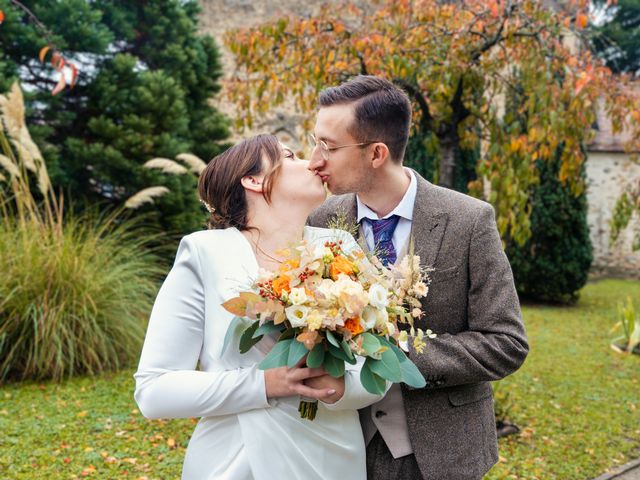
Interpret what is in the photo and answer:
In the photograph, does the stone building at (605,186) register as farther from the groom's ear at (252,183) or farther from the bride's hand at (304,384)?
the bride's hand at (304,384)

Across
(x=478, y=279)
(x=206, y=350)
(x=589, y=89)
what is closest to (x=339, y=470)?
(x=206, y=350)

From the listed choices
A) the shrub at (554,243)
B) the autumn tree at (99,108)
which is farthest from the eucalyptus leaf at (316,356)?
the shrub at (554,243)

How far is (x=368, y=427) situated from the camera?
7.43 feet

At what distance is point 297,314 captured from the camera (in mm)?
1732

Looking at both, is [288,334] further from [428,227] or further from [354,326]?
[428,227]

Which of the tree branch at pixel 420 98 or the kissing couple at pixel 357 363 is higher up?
the tree branch at pixel 420 98

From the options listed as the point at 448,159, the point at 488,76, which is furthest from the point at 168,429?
the point at 488,76

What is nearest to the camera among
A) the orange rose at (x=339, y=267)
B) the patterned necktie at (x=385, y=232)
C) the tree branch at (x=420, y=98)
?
the orange rose at (x=339, y=267)

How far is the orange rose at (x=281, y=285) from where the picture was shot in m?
1.77

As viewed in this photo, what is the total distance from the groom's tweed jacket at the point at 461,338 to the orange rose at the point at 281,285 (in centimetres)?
58

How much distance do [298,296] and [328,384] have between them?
329mm

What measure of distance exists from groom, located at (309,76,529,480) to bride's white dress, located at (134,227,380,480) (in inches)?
7.5

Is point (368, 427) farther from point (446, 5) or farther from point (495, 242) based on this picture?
point (446, 5)

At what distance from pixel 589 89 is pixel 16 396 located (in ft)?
18.6
